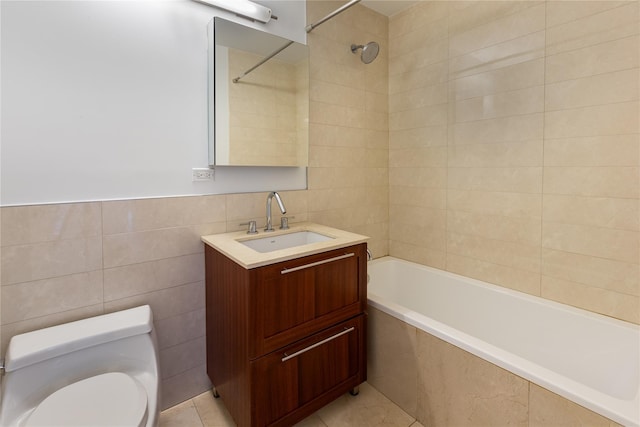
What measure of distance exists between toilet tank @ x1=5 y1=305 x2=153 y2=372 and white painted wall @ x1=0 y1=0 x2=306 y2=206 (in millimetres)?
544

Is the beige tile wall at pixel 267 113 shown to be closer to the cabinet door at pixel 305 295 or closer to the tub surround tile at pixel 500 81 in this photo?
the cabinet door at pixel 305 295

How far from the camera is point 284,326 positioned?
1418 mm

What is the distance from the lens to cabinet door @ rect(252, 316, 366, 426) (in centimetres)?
139

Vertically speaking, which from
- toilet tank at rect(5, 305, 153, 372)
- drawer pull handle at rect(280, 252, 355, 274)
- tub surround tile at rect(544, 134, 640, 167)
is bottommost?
toilet tank at rect(5, 305, 153, 372)

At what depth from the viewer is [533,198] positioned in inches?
72.9

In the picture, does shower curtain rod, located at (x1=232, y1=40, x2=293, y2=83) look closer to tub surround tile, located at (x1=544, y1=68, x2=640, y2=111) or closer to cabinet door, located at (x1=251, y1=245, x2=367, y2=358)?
cabinet door, located at (x1=251, y1=245, x2=367, y2=358)

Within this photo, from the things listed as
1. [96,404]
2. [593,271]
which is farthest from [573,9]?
[96,404]

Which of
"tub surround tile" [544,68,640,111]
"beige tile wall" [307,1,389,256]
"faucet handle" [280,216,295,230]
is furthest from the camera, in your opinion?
"beige tile wall" [307,1,389,256]

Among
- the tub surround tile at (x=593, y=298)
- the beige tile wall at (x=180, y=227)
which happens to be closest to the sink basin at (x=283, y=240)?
the beige tile wall at (x=180, y=227)

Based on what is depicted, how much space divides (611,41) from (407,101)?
120 centimetres

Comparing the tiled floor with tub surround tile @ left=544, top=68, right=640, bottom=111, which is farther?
the tiled floor

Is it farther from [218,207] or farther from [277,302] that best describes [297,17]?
[277,302]

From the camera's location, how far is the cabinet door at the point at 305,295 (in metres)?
1.35

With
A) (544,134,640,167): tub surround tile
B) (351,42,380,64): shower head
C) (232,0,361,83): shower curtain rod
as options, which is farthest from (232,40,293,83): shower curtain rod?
(544,134,640,167): tub surround tile
